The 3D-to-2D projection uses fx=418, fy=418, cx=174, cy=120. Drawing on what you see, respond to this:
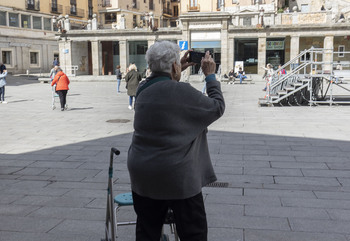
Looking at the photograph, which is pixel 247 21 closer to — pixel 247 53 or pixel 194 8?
pixel 247 53

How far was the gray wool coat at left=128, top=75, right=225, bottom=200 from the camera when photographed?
2604mm

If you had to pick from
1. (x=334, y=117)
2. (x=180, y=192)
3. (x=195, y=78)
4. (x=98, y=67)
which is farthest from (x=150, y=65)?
(x=98, y=67)

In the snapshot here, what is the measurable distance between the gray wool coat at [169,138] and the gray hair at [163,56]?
0.52ft

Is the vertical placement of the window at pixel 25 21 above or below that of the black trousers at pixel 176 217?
above

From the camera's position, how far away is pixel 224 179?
621 cm

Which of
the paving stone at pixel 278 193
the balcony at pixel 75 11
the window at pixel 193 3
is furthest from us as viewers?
the balcony at pixel 75 11

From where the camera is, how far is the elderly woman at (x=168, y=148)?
2607 millimetres

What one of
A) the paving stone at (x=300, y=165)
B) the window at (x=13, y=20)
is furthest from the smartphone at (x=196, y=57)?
the window at (x=13, y=20)

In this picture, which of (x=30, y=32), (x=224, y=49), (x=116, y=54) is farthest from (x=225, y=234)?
(x=30, y=32)

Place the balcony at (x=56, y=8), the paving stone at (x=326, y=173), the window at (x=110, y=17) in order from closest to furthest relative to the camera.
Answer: the paving stone at (x=326, y=173), the balcony at (x=56, y=8), the window at (x=110, y=17)

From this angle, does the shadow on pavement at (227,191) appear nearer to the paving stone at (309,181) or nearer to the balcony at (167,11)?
the paving stone at (309,181)

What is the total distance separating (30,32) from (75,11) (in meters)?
8.26

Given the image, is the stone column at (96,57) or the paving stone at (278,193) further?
the stone column at (96,57)

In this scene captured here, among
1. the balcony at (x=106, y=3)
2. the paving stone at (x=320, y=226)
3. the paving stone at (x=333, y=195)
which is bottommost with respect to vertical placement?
the paving stone at (x=333, y=195)
